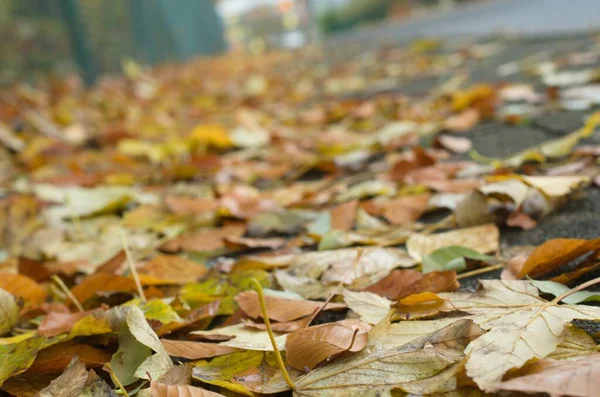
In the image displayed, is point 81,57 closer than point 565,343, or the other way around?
point 565,343

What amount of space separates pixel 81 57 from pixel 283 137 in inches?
139

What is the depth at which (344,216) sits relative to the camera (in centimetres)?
108

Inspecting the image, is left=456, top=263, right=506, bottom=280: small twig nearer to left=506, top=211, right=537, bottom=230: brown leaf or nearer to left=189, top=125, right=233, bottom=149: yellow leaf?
left=506, top=211, right=537, bottom=230: brown leaf

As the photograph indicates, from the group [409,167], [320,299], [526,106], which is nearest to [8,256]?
[320,299]

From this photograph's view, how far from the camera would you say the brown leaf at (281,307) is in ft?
2.32

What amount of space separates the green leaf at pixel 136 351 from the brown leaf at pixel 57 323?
0.22 ft

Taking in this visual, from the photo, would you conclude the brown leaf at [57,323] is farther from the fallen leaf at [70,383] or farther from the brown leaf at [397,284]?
the brown leaf at [397,284]

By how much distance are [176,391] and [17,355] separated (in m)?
0.23

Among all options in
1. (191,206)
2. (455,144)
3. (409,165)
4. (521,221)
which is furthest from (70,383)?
(455,144)

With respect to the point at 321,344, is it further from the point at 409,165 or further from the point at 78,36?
the point at 78,36

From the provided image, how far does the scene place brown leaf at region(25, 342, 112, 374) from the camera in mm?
641

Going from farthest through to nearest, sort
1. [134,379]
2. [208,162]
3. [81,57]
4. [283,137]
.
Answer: [81,57], [283,137], [208,162], [134,379]

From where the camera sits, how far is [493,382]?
474mm

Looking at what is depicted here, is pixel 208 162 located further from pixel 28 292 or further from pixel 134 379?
pixel 134 379
